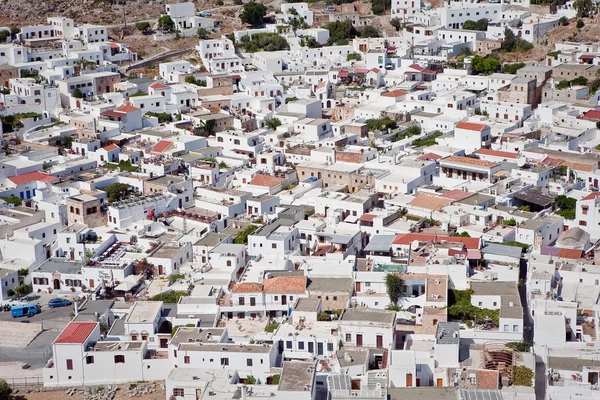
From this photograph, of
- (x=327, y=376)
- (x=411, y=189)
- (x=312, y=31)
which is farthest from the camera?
(x=312, y=31)

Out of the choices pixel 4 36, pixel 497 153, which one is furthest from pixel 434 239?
pixel 4 36

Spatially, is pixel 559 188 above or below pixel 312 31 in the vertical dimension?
below

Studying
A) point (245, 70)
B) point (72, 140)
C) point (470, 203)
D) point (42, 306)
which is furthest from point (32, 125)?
point (470, 203)

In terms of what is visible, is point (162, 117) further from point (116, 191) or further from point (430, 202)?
point (430, 202)

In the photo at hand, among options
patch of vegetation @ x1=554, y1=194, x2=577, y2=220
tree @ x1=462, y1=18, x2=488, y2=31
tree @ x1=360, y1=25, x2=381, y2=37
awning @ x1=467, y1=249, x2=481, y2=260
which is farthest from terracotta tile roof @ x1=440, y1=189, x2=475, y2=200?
tree @ x1=360, y1=25, x2=381, y2=37

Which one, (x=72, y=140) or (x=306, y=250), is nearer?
(x=306, y=250)

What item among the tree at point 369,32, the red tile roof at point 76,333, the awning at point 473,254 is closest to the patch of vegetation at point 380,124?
the awning at point 473,254

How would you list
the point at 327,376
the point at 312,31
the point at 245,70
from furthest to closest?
the point at 312,31
the point at 245,70
the point at 327,376

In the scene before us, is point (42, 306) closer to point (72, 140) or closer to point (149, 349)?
point (149, 349)
